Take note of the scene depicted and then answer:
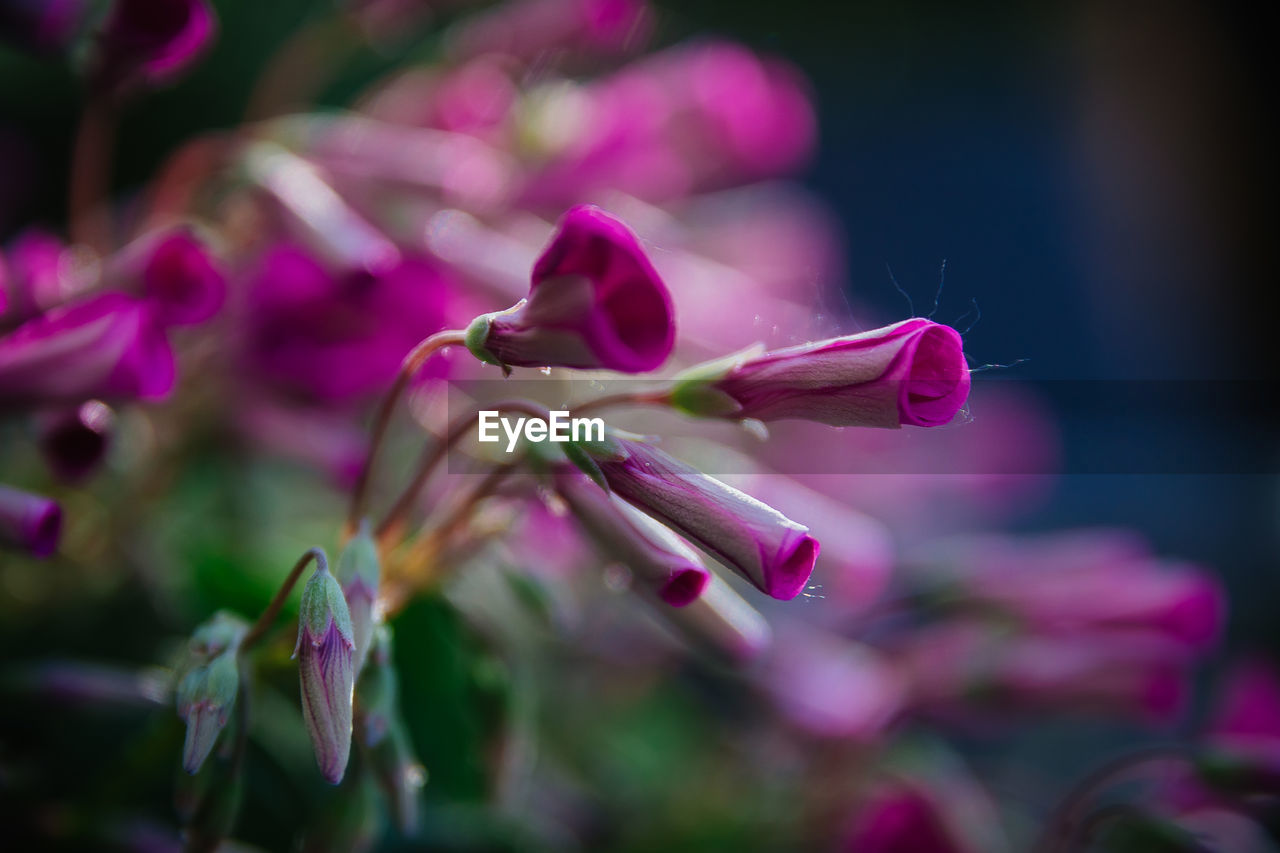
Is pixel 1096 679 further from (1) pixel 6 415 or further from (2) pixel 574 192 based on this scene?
(1) pixel 6 415

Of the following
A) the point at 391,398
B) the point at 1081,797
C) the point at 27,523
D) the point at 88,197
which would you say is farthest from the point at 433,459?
the point at 1081,797

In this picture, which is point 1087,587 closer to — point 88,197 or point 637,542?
point 637,542

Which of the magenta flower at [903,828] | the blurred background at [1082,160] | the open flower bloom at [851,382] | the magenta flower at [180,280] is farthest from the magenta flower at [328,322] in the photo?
the blurred background at [1082,160]

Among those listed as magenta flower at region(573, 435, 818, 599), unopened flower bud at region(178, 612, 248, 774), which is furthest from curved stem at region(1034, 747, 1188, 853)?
unopened flower bud at region(178, 612, 248, 774)

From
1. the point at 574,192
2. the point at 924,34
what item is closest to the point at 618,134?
the point at 574,192

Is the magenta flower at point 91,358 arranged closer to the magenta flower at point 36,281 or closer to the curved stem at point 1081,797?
the magenta flower at point 36,281

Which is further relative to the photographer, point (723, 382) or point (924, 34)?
point (924, 34)

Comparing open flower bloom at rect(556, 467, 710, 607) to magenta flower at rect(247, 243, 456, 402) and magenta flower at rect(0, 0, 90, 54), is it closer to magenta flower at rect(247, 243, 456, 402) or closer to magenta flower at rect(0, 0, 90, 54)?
magenta flower at rect(247, 243, 456, 402)
